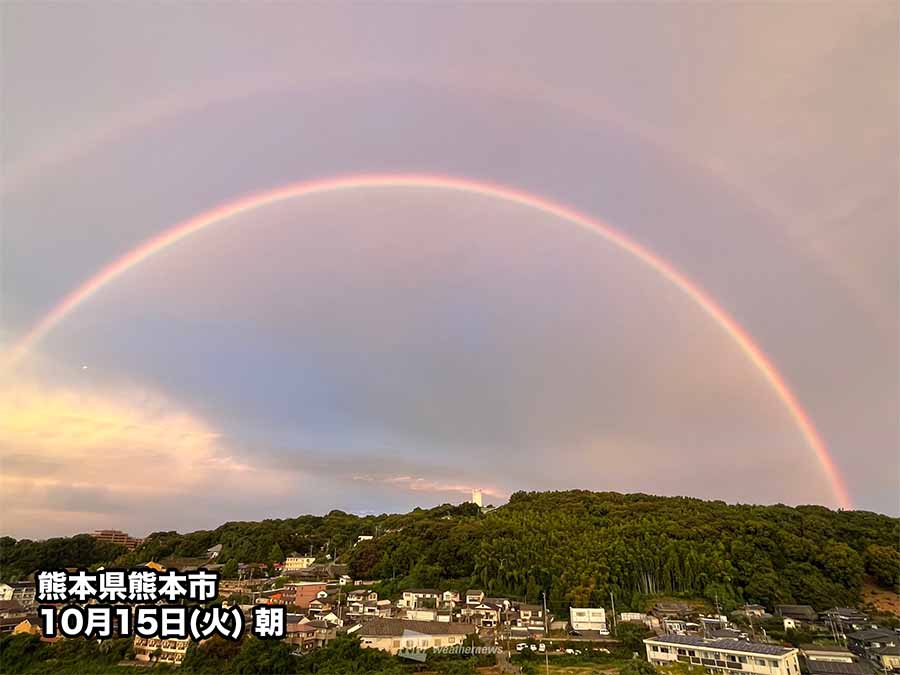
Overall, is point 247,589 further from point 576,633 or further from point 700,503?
point 700,503

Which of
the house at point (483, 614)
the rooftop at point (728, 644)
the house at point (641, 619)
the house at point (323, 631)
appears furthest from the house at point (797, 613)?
the house at point (323, 631)

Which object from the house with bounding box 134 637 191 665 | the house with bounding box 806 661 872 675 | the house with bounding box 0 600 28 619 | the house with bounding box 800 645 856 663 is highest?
the house with bounding box 0 600 28 619

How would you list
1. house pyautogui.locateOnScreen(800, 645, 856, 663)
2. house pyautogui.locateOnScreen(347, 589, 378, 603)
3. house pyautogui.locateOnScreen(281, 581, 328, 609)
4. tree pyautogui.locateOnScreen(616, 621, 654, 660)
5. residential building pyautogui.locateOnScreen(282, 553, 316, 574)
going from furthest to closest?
residential building pyautogui.locateOnScreen(282, 553, 316, 574) < house pyautogui.locateOnScreen(347, 589, 378, 603) < house pyautogui.locateOnScreen(281, 581, 328, 609) < tree pyautogui.locateOnScreen(616, 621, 654, 660) < house pyautogui.locateOnScreen(800, 645, 856, 663)

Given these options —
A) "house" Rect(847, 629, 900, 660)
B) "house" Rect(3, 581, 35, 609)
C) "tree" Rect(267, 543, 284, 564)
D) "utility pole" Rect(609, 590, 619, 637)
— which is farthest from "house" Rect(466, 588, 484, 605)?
"house" Rect(3, 581, 35, 609)

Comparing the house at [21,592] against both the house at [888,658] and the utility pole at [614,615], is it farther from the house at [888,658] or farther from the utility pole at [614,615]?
the house at [888,658]

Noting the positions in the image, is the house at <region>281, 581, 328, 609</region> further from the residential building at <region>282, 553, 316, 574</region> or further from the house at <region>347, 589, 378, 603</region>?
the residential building at <region>282, 553, 316, 574</region>

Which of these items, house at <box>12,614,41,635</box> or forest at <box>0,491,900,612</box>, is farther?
forest at <box>0,491,900,612</box>

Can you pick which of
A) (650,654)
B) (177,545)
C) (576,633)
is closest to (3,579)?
(177,545)
